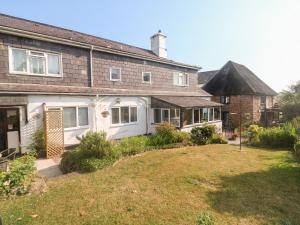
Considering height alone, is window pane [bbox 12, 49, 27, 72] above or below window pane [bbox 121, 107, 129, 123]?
above

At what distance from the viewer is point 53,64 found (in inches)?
523

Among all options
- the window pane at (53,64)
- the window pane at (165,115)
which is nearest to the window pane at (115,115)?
the window pane at (165,115)

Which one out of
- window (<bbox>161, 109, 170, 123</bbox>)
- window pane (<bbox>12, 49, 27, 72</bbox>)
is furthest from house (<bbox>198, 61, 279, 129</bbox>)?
window pane (<bbox>12, 49, 27, 72</bbox>)

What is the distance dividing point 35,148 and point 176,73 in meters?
14.8

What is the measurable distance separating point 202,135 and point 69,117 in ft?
29.8

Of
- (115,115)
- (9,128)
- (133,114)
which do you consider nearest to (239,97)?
(133,114)

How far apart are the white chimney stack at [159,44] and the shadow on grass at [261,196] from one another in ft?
57.0

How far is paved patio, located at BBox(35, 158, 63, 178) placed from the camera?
8.81 meters

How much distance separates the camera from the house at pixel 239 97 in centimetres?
2673

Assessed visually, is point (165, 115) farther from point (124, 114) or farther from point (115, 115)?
point (115, 115)

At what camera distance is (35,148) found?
1162cm

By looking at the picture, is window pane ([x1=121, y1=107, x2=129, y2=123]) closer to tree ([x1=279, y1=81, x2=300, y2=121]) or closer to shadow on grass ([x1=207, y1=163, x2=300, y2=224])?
shadow on grass ([x1=207, y1=163, x2=300, y2=224])

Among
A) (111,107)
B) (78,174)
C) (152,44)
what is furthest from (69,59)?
(152,44)

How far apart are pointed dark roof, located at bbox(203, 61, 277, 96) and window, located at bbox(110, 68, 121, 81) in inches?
645
